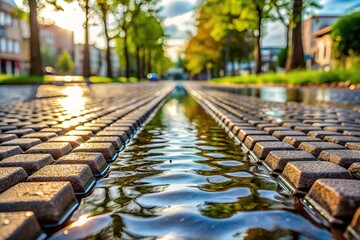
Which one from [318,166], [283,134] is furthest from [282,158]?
[283,134]

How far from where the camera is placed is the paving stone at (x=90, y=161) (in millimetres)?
2654

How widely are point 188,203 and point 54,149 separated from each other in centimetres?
146

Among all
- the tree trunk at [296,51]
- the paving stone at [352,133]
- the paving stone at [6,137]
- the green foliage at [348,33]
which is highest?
the green foliage at [348,33]

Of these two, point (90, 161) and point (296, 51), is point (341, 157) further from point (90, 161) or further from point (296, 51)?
point (296, 51)

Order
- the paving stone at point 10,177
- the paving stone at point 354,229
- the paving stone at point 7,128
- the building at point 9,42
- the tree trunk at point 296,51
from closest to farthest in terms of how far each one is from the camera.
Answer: the paving stone at point 354,229, the paving stone at point 10,177, the paving stone at point 7,128, the tree trunk at point 296,51, the building at point 9,42

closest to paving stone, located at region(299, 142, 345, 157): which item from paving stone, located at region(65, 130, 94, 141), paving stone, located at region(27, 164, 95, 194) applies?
paving stone, located at region(27, 164, 95, 194)

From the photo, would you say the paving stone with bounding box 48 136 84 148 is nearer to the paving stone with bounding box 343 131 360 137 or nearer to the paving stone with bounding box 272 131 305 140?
the paving stone with bounding box 272 131 305 140

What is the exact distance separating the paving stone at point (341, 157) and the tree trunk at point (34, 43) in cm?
1971

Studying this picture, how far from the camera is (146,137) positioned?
177 inches

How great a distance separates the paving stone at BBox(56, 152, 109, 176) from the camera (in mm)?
2654

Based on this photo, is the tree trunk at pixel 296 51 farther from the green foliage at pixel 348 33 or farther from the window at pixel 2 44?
the window at pixel 2 44

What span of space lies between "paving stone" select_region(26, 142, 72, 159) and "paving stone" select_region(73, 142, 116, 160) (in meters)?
0.11

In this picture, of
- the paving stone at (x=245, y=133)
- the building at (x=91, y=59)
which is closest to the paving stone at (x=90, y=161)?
the paving stone at (x=245, y=133)

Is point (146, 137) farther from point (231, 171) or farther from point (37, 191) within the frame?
point (37, 191)
